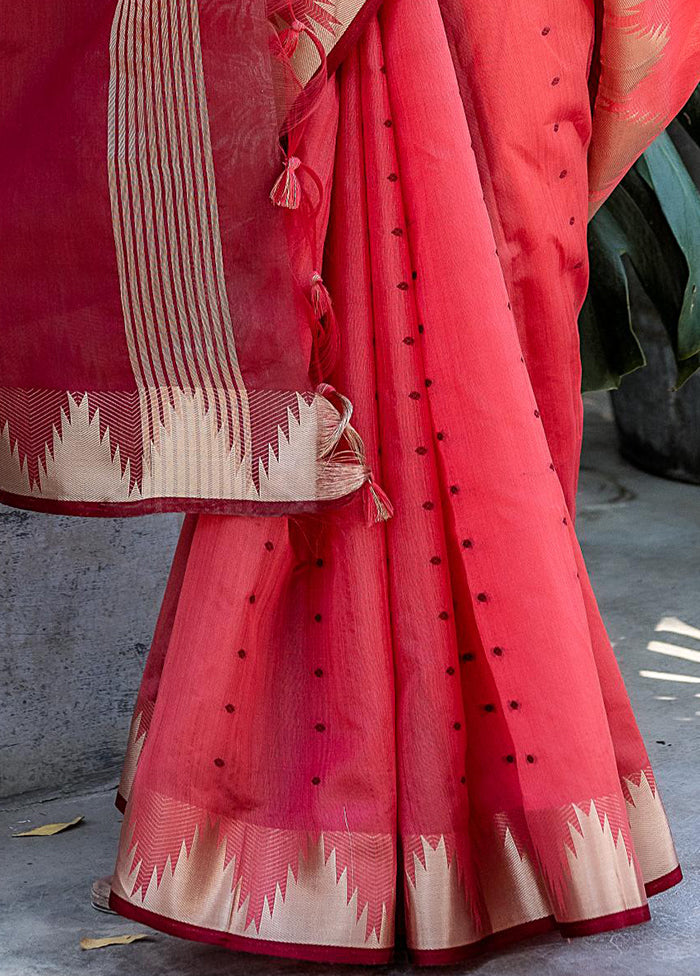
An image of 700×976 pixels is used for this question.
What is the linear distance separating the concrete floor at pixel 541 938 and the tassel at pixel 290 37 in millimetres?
782

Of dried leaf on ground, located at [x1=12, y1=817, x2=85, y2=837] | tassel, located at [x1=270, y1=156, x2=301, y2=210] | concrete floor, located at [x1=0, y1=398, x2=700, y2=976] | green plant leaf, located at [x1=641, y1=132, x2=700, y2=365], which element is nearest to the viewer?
tassel, located at [x1=270, y1=156, x2=301, y2=210]

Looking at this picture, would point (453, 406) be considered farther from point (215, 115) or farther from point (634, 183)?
point (634, 183)

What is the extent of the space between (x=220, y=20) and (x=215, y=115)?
2.9 inches

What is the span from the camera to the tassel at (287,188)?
3.53ft

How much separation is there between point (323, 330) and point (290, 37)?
0.23 meters

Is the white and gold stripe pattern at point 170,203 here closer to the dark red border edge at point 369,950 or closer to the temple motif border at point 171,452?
the temple motif border at point 171,452

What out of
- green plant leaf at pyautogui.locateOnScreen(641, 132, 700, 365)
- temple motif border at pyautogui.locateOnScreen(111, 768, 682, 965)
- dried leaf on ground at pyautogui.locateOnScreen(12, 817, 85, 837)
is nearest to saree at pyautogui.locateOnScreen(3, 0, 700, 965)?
temple motif border at pyautogui.locateOnScreen(111, 768, 682, 965)

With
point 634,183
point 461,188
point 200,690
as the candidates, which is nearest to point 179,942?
point 200,690

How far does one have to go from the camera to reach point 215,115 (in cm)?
109

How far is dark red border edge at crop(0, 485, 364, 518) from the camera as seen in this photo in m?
1.12

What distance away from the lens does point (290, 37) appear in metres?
1.08

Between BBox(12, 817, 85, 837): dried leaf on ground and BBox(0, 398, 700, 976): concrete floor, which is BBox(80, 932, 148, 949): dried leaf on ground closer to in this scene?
BBox(0, 398, 700, 976): concrete floor

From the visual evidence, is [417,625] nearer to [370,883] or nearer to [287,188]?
[370,883]

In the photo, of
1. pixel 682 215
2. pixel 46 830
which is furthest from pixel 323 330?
pixel 682 215
